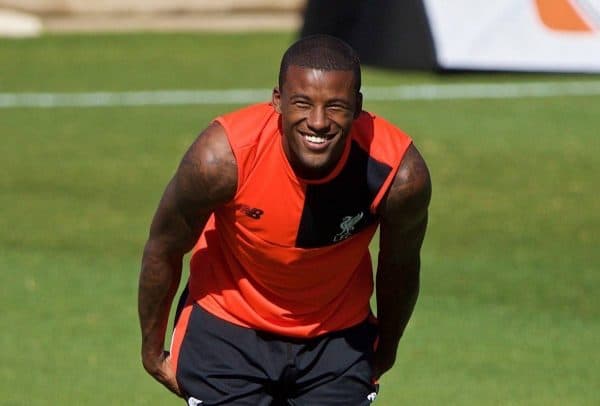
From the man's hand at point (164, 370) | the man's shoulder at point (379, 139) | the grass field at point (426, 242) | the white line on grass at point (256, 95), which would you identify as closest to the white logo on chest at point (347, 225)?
the man's shoulder at point (379, 139)

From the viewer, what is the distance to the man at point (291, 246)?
5312 millimetres

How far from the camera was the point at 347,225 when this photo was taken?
5512mm

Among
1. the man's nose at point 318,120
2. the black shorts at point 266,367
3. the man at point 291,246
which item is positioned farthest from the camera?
the black shorts at point 266,367

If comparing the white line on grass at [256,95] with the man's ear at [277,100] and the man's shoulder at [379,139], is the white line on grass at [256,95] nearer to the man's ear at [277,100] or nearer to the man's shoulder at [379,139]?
the man's shoulder at [379,139]

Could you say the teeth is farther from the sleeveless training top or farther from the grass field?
the grass field

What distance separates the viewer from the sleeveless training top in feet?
17.8

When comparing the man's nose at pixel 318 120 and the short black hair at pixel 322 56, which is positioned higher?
the short black hair at pixel 322 56

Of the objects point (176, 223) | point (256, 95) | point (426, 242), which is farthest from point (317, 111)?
point (256, 95)

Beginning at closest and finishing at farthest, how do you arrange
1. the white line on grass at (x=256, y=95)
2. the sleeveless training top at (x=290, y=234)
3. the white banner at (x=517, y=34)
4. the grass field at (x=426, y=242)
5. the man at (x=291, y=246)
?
1. the man at (x=291, y=246)
2. the sleeveless training top at (x=290, y=234)
3. the white banner at (x=517, y=34)
4. the grass field at (x=426, y=242)
5. the white line on grass at (x=256, y=95)

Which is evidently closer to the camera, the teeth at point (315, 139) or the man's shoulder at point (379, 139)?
the teeth at point (315, 139)

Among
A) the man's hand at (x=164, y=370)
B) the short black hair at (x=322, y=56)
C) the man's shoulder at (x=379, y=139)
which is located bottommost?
the man's hand at (x=164, y=370)

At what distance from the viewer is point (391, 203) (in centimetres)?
546

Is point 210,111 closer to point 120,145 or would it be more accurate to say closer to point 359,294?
point 120,145

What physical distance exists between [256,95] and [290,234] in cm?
1198
